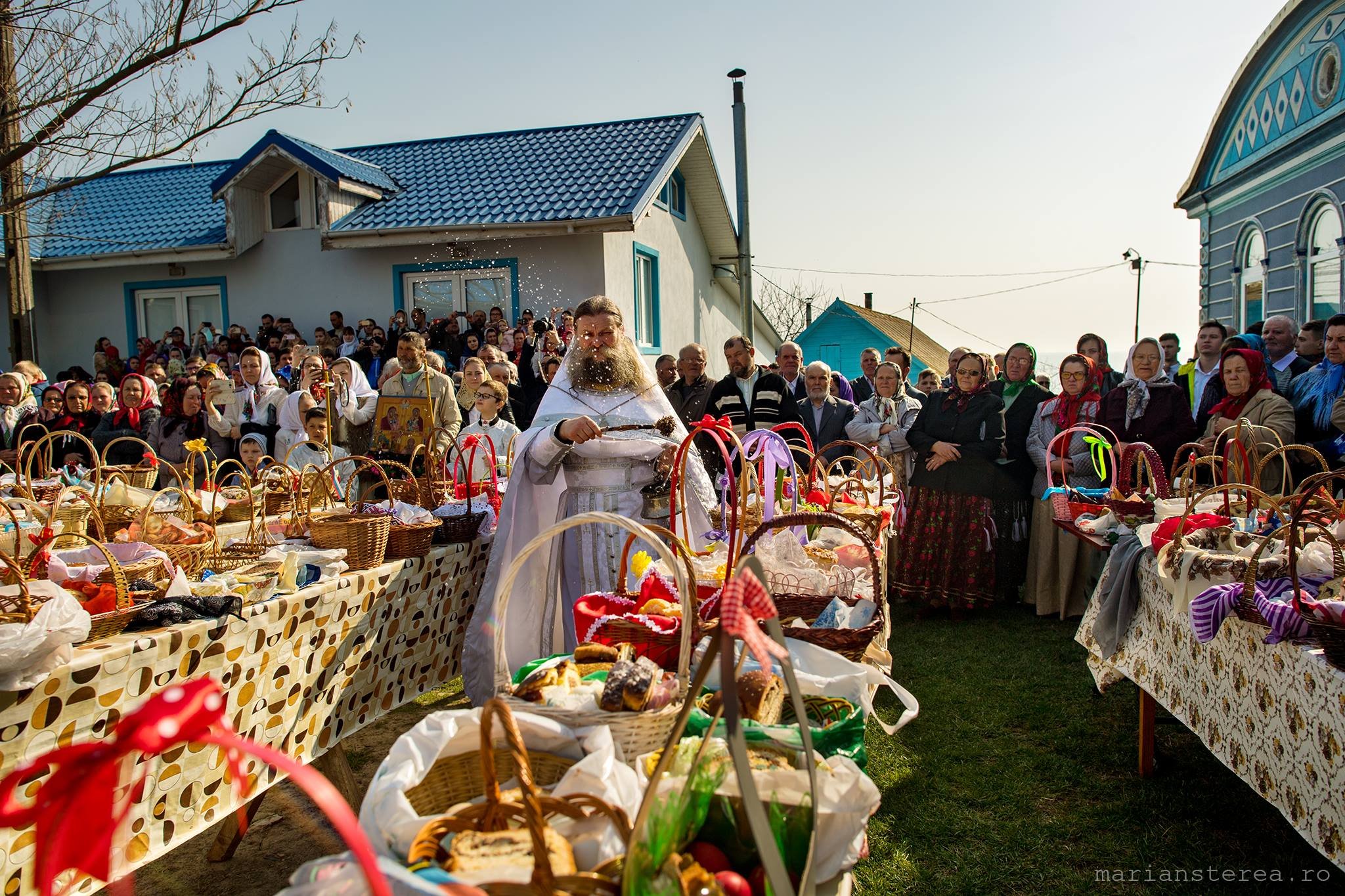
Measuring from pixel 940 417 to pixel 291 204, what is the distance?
37.0ft

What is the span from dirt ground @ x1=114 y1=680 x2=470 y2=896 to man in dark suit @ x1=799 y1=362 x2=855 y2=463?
455 cm

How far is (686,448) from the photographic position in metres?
3.22

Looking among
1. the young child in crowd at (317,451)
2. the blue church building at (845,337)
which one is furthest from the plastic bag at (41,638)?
the blue church building at (845,337)

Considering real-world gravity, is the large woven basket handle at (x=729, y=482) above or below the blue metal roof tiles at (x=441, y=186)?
below

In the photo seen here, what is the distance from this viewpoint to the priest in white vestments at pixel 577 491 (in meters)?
3.74

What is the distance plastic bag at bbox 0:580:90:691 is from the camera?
2031mm

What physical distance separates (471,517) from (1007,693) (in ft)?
9.55

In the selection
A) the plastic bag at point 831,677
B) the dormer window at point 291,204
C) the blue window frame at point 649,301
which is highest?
the dormer window at point 291,204

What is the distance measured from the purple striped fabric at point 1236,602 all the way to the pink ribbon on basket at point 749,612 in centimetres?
173

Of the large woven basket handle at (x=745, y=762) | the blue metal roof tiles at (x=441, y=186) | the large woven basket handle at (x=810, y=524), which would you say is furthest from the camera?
the blue metal roof tiles at (x=441, y=186)

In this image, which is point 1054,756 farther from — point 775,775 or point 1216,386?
point 1216,386

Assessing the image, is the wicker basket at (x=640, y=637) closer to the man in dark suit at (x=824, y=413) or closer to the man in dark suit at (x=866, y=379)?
the man in dark suit at (x=824, y=413)

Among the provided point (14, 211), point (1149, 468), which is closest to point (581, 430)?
point (1149, 468)

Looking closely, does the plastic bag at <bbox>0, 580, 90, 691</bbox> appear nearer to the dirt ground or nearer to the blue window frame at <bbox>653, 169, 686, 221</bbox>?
the dirt ground
